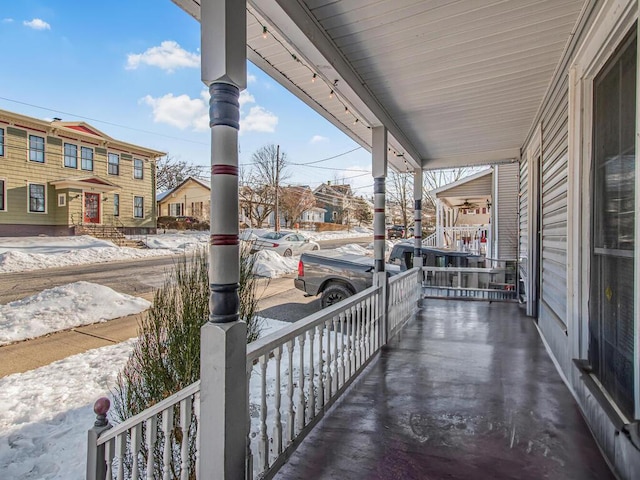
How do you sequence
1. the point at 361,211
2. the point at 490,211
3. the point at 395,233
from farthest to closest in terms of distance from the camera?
the point at 361,211
the point at 395,233
the point at 490,211

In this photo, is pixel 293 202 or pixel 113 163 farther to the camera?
pixel 293 202

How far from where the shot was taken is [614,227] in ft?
6.40

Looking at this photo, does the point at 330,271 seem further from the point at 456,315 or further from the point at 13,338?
the point at 13,338

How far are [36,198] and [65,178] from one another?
1.29 meters

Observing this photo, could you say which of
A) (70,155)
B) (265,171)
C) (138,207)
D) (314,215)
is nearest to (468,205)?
(265,171)

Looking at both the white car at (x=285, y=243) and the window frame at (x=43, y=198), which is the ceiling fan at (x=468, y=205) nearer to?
the white car at (x=285, y=243)

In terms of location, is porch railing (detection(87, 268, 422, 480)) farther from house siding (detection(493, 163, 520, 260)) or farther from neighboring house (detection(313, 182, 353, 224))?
neighboring house (detection(313, 182, 353, 224))

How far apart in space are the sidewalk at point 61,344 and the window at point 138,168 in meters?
13.9

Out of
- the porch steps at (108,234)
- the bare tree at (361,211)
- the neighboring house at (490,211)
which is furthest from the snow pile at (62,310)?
the bare tree at (361,211)

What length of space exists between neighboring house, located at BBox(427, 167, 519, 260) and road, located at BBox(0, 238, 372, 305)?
25.6 feet

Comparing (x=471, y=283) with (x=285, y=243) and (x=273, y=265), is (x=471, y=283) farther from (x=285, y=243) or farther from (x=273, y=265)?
(x=285, y=243)

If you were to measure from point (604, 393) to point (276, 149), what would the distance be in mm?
21272

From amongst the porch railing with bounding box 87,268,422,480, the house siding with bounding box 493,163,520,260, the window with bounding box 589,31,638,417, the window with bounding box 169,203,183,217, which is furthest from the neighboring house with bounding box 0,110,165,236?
the window with bounding box 589,31,638,417

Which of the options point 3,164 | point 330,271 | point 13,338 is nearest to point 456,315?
point 330,271
